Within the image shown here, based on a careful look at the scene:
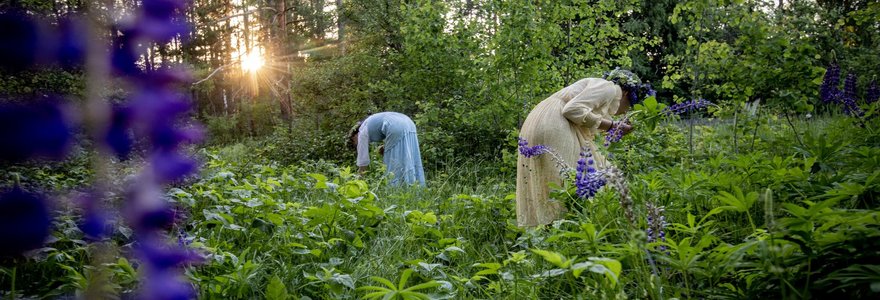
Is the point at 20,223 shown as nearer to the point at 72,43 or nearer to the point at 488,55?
the point at 72,43

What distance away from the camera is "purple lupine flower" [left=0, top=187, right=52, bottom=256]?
2.68 ft

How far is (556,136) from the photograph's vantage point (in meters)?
3.52

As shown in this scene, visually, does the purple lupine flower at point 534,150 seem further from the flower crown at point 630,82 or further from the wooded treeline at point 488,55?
the wooded treeline at point 488,55

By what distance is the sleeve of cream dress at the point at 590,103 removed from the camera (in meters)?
3.47

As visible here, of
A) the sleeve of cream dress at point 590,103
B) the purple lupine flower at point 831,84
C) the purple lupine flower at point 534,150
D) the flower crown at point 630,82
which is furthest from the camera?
the flower crown at point 630,82

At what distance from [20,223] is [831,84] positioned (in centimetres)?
378

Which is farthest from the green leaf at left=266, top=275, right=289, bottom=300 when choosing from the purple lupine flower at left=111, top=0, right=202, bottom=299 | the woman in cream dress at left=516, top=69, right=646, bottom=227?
the woman in cream dress at left=516, top=69, right=646, bottom=227

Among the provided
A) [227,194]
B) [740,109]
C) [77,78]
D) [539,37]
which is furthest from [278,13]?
[77,78]

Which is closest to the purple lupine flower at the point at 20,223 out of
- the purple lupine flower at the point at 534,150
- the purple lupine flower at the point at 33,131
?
the purple lupine flower at the point at 33,131

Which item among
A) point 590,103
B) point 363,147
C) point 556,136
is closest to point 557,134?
point 556,136

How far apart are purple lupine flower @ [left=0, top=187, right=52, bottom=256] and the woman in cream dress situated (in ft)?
9.20

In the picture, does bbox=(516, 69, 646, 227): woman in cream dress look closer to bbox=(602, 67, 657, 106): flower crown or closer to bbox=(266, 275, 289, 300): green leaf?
bbox=(602, 67, 657, 106): flower crown

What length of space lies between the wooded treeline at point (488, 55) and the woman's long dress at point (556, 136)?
28.9 inches

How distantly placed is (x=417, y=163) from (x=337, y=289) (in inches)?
192
